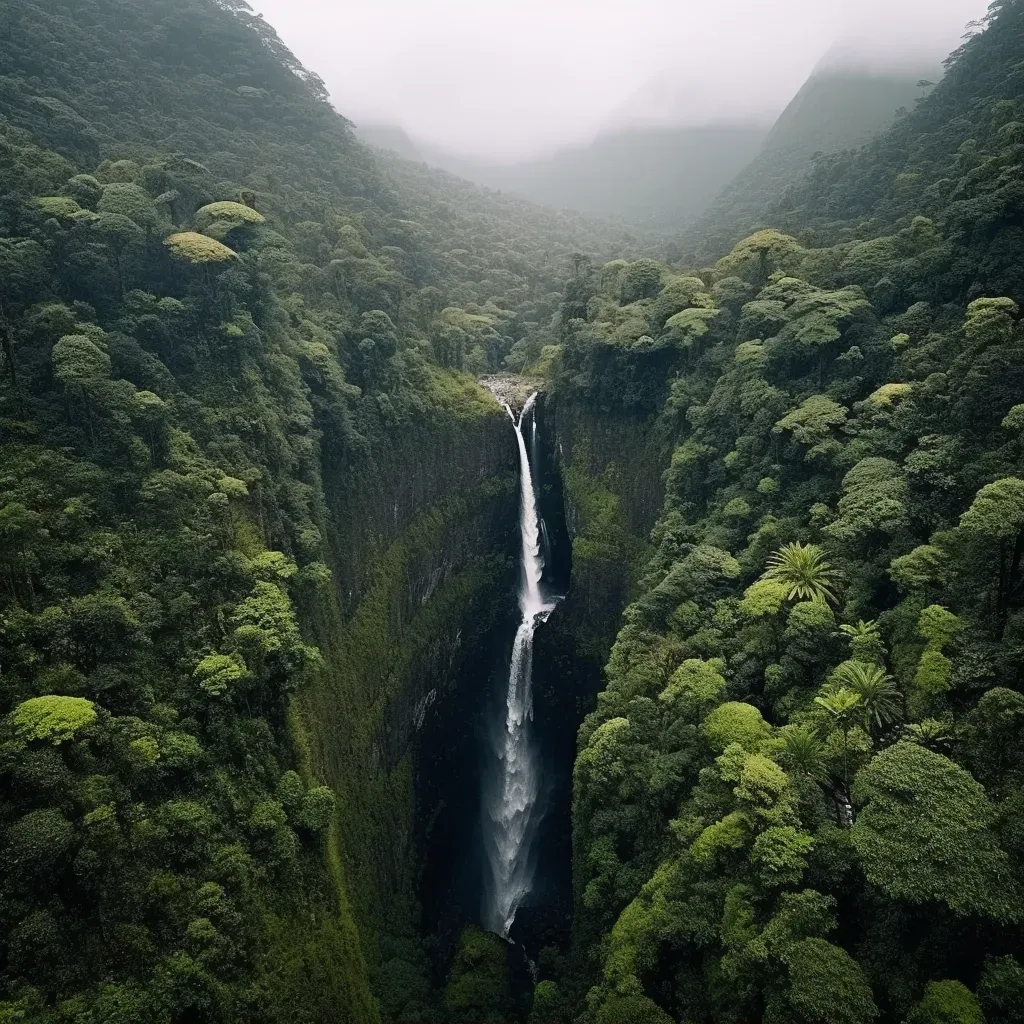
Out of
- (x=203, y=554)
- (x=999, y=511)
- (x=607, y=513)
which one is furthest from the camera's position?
(x=607, y=513)

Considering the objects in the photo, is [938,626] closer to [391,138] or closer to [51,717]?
[51,717]

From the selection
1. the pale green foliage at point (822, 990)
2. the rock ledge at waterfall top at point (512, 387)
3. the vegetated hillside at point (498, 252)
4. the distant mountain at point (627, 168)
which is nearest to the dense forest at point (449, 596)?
the pale green foliage at point (822, 990)

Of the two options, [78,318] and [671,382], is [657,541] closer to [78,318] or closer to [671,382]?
[671,382]

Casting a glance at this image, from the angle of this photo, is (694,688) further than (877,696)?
Yes

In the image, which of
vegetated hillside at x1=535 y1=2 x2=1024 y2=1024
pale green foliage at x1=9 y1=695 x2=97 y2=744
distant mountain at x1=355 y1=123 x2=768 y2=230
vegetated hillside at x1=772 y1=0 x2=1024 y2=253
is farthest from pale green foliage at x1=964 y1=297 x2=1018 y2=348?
distant mountain at x1=355 y1=123 x2=768 y2=230

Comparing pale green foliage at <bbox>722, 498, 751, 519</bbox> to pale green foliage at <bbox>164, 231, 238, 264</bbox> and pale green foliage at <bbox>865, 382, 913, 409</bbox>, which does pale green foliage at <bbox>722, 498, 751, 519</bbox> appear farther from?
pale green foliage at <bbox>164, 231, 238, 264</bbox>

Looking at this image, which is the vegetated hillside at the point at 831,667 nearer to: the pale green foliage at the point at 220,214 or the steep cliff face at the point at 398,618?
the steep cliff face at the point at 398,618

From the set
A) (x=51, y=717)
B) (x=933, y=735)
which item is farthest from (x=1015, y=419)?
(x=51, y=717)
